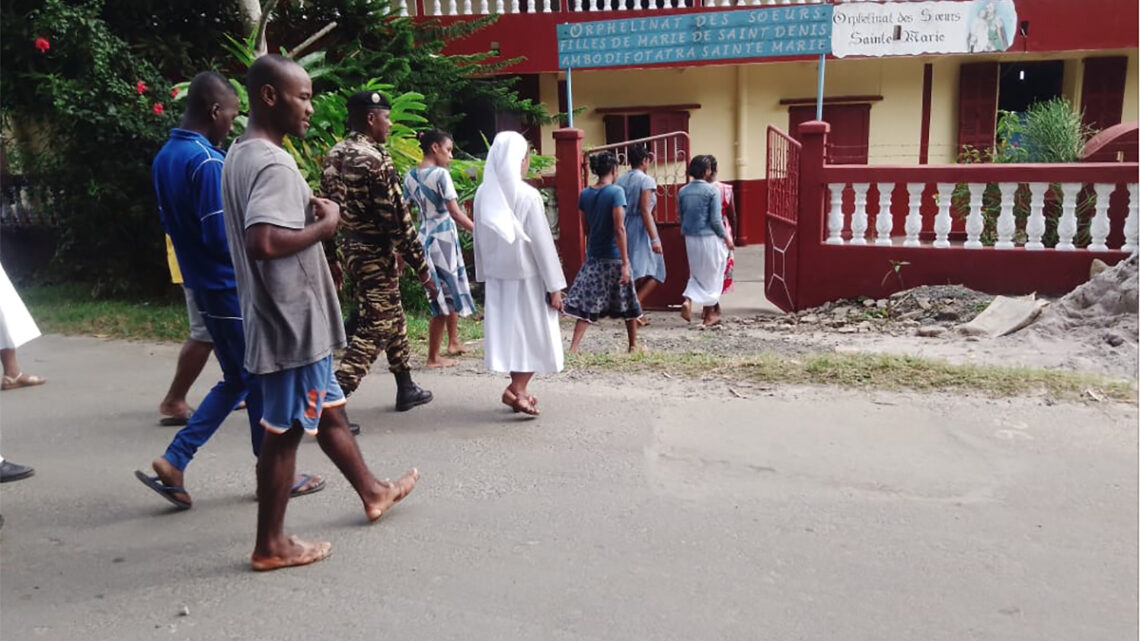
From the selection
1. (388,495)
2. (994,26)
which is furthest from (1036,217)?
(388,495)

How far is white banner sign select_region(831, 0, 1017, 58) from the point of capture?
8656 millimetres

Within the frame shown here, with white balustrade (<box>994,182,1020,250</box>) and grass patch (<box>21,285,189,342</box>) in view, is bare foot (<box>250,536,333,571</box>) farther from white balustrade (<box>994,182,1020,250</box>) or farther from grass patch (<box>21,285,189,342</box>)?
white balustrade (<box>994,182,1020,250</box>)

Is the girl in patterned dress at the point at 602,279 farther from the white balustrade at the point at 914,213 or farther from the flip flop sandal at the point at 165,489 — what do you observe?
the flip flop sandal at the point at 165,489

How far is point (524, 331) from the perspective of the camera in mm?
4281

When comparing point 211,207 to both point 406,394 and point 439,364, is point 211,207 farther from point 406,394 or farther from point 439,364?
point 439,364

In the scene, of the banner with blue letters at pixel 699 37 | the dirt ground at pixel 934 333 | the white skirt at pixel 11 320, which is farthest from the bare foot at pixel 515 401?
the banner with blue letters at pixel 699 37

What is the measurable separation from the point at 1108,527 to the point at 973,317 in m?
3.46

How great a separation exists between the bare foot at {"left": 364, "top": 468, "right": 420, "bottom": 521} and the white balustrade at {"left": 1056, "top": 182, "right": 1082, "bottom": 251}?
5.41 m

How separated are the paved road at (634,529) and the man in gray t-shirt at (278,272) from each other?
1.47ft

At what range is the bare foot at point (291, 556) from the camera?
2.85 meters

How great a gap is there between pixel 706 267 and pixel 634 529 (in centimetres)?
468

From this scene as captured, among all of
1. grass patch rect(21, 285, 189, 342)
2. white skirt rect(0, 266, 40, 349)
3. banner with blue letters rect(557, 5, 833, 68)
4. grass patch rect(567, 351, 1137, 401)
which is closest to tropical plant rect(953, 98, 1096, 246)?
banner with blue letters rect(557, 5, 833, 68)

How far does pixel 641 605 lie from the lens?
2.59 m

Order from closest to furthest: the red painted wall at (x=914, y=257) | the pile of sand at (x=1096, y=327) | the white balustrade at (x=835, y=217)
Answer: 1. the pile of sand at (x=1096, y=327)
2. the red painted wall at (x=914, y=257)
3. the white balustrade at (x=835, y=217)
